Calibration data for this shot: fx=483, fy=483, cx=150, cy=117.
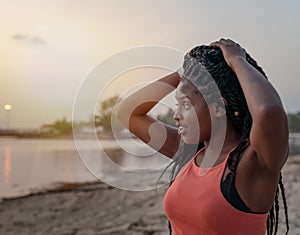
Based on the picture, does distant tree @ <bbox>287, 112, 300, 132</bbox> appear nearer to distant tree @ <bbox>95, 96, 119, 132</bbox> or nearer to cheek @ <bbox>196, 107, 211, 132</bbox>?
cheek @ <bbox>196, 107, 211, 132</bbox>

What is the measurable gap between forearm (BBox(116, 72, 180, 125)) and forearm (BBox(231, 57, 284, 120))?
1.23 feet

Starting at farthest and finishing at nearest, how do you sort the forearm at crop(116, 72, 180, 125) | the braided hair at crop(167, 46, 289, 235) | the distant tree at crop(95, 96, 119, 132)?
the distant tree at crop(95, 96, 119, 132) < the forearm at crop(116, 72, 180, 125) < the braided hair at crop(167, 46, 289, 235)

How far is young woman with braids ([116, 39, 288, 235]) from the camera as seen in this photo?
38.1 inches

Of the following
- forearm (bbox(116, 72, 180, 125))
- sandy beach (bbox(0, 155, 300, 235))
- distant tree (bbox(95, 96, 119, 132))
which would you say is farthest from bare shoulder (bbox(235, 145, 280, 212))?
sandy beach (bbox(0, 155, 300, 235))

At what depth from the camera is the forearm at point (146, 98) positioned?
1.41m

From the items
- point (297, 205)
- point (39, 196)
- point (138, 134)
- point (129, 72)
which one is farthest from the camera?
point (39, 196)

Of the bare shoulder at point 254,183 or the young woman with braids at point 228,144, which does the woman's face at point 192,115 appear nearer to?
the young woman with braids at point 228,144

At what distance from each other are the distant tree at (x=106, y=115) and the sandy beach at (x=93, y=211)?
233 centimetres

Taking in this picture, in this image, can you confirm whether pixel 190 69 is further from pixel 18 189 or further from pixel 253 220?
pixel 18 189

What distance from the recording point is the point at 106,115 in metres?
1.60

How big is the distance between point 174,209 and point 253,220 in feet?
0.61

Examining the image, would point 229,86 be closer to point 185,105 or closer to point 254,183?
point 185,105

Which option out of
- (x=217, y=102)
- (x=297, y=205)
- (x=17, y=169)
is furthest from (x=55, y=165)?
(x=217, y=102)

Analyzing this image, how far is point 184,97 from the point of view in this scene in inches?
44.9
